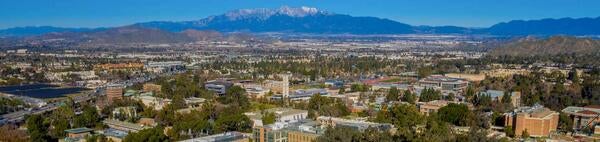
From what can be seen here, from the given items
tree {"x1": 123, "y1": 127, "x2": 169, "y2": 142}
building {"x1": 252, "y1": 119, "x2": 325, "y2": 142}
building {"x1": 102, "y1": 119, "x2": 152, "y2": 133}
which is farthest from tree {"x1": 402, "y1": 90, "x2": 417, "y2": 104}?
tree {"x1": 123, "y1": 127, "x2": 169, "y2": 142}

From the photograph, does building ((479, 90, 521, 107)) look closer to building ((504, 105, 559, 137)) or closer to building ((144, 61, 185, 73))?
building ((504, 105, 559, 137))

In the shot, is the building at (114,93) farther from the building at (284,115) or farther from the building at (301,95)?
the building at (284,115)

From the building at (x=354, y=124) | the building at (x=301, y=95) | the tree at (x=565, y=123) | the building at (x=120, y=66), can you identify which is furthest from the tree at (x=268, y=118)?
the building at (x=120, y=66)

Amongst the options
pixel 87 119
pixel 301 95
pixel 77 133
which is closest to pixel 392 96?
pixel 301 95

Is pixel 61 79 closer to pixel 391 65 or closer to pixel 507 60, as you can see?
pixel 391 65

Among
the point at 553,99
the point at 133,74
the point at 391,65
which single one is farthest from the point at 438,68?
the point at 133,74

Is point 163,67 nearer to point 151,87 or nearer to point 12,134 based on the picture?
point 151,87
